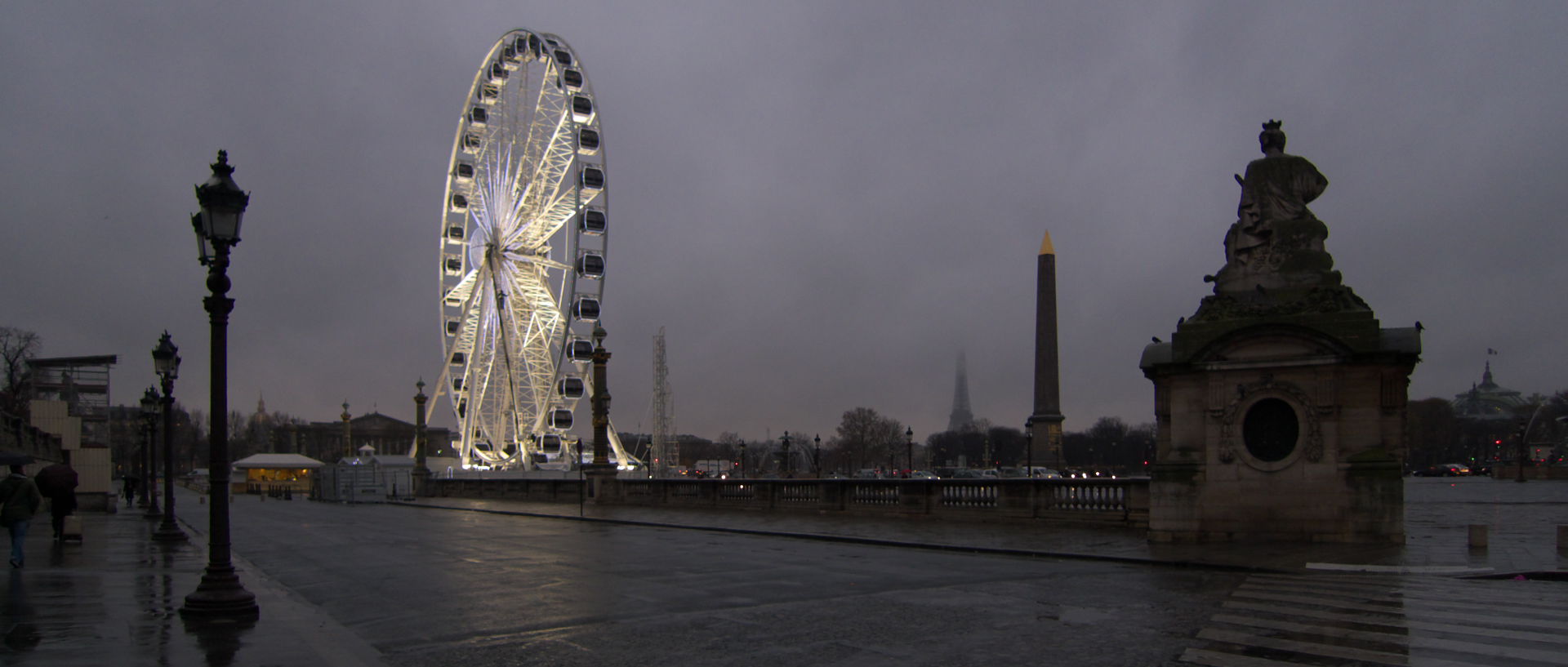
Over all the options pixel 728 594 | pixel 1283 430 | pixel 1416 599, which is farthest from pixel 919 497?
pixel 1416 599

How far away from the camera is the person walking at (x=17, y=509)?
16.8 m

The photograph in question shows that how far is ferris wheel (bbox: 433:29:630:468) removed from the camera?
57031 mm

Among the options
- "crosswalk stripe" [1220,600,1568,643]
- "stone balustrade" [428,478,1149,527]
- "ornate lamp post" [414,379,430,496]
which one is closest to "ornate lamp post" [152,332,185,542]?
"stone balustrade" [428,478,1149,527]

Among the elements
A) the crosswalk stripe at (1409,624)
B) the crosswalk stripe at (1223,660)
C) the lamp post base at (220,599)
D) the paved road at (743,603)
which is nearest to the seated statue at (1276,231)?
the paved road at (743,603)

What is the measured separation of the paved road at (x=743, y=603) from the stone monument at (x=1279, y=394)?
12.7 feet

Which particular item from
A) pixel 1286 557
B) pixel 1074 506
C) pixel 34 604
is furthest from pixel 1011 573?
pixel 34 604

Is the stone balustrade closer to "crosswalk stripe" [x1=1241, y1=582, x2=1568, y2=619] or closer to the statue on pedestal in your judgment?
the statue on pedestal

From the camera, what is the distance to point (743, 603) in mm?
13758

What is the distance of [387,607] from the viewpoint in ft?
45.2

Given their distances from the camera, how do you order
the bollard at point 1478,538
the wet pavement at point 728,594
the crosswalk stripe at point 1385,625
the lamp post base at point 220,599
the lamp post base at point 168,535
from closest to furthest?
the crosswalk stripe at point 1385,625
the wet pavement at point 728,594
the lamp post base at point 220,599
the bollard at point 1478,538
the lamp post base at point 168,535

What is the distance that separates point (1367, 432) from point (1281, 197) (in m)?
4.45

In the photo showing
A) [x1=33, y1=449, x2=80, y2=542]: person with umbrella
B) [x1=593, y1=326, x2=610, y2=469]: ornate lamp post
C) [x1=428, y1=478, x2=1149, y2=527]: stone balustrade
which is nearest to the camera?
[x1=33, y1=449, x2=80, y2=542]: person with umbrella

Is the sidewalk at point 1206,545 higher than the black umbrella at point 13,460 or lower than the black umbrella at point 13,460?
lower

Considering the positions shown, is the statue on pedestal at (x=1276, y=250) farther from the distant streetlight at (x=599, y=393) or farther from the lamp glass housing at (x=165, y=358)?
the distant streetlight at (x=599, y=393)
